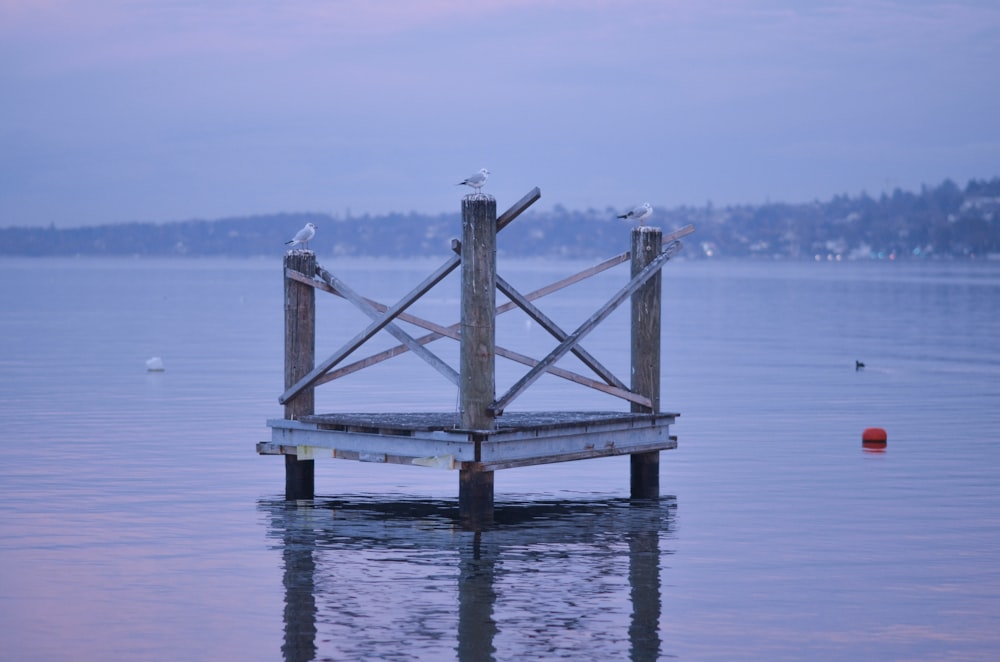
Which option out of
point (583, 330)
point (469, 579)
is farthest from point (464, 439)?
point (583, 330)

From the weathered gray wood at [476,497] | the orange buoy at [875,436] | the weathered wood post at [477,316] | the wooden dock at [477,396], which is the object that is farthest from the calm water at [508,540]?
the weathered wood post at [477,316]

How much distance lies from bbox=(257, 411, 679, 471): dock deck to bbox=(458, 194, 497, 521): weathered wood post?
18cm

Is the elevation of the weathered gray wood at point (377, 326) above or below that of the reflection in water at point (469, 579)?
above

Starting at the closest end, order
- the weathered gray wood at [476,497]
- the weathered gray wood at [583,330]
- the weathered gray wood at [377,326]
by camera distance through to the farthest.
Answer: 1. the weathered gray wood at [476,497]
2. the weathered gray wood at [583,330]
3. the weathered gray wood at [377,326]

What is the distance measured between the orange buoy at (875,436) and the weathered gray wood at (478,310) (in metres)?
10.5

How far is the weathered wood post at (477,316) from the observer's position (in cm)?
1652

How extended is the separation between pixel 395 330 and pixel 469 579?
4.46m

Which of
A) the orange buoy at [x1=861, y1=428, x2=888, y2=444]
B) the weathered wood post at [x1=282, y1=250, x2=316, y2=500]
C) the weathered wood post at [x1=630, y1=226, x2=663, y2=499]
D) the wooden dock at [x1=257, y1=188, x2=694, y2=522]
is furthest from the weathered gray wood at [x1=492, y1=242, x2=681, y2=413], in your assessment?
the orange buoy at [x1=861, y1=428, x2=888, y2=444]

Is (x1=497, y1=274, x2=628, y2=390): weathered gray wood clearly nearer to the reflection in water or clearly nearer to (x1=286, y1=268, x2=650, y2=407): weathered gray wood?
(x1=286, y1=268, x2=650, y2=407): weathered gray wood

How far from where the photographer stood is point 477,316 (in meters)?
16.6

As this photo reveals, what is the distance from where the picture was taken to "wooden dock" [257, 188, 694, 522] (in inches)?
652

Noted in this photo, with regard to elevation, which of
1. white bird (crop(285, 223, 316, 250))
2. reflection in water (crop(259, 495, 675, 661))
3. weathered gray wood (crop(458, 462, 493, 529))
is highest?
white bird (crop(285, 223, 316, 250))

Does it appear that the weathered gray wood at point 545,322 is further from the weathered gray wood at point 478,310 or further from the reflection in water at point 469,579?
the reflection in water at point 469,579

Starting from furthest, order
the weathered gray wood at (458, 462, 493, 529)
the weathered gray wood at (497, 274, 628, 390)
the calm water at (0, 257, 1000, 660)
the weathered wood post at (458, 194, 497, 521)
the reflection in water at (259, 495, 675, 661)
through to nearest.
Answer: the weathered gray wood at (497, 274, 628, 390), the weathered gray wood at (458, 462, 493, 529), the weathered wood post at (458, 194, 497, 521), the calm water at (0, 257, 1000, 660), the reflection in water at (259, 495, 675, 661)
